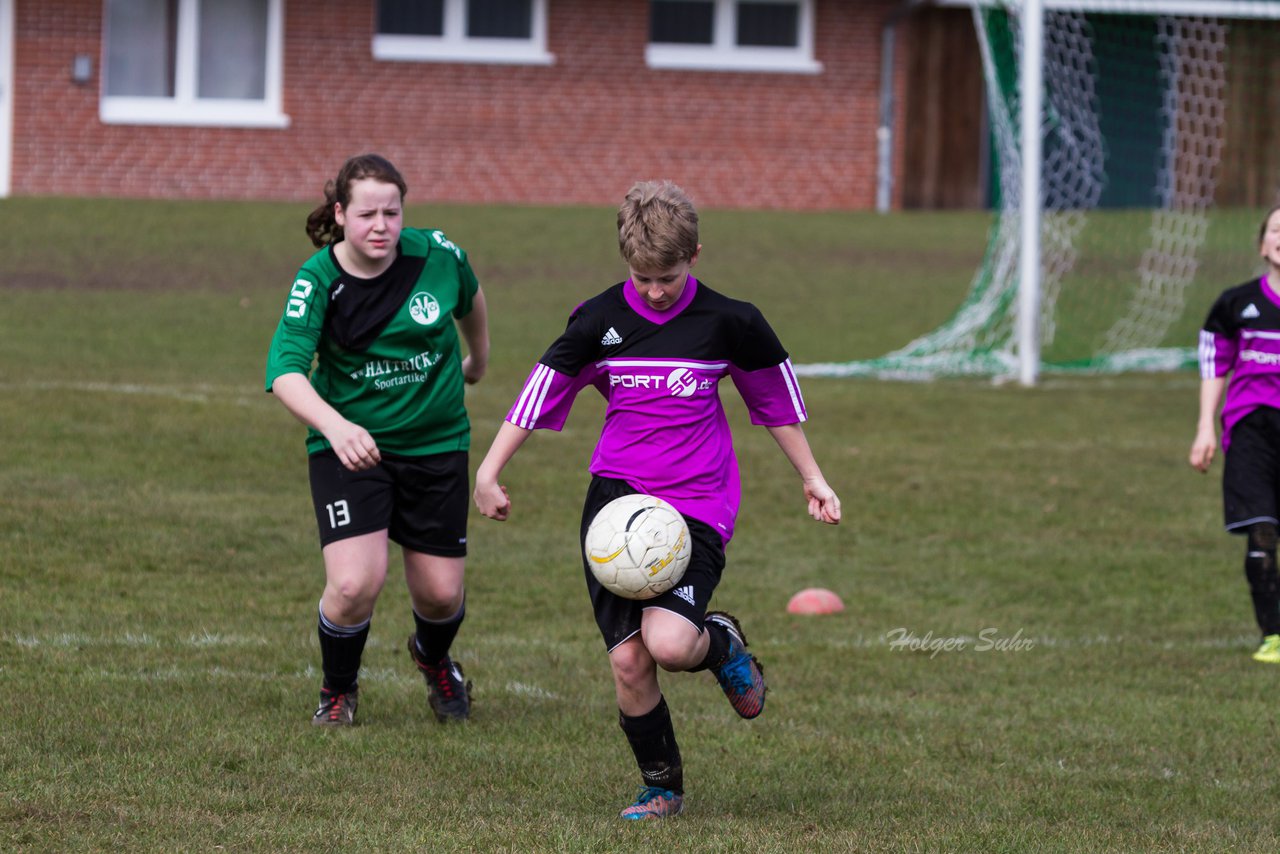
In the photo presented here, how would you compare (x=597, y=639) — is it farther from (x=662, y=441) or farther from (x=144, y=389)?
(x=144, y=389)

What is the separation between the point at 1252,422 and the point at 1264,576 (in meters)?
0.65

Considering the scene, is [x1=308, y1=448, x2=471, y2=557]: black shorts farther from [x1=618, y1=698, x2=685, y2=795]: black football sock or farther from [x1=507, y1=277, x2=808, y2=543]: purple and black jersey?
[x1=618, y1=698, x2=685, y2=795]: black football sock

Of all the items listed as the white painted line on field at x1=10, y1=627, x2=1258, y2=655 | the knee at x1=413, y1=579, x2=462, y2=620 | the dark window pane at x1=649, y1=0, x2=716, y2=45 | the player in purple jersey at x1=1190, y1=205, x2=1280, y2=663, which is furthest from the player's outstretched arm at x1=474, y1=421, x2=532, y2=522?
the dark window pane at x1=649, y1=0, x2=716, y2=45

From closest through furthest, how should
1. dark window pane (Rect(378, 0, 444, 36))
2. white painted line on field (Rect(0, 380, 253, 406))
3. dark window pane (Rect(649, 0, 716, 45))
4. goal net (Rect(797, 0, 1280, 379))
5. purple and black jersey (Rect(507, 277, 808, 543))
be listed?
purple and black jersey (Rect(507, 277, 808, 543)) → white painted line on field (Rect(0, 380, 253, 406)) → goal net (Rect(797, 0, 1280, 379)) → dark window pane (Rect(378, 0, 444, 36)) → dark window pane (Rect(649, 0, 716, 45))

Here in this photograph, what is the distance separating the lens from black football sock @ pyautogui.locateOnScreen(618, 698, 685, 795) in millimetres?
4934

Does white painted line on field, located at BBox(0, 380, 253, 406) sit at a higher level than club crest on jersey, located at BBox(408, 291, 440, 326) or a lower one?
lower

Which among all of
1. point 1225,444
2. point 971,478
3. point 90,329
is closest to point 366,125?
point 90,329

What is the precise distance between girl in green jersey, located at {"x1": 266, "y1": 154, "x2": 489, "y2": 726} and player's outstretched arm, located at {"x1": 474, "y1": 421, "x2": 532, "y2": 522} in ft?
2.50

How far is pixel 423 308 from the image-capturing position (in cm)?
575

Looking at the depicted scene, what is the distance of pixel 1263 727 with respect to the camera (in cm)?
630

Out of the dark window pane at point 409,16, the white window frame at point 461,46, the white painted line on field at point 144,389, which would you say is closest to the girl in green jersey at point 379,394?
the white painted line on field at point 144,389

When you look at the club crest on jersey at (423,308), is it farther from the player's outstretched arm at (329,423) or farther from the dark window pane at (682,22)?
the dark window pane at (682,22)

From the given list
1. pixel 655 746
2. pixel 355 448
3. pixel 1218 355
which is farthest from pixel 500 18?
pixel 655 746

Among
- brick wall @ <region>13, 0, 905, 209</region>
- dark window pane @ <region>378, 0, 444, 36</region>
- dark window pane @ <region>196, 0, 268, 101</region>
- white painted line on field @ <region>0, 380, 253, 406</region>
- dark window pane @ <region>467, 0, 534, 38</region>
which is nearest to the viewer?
white painted line on field @ <region>0, 380, 253, 406</region>
